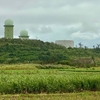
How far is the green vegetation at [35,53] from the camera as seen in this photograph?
69812 millimetres

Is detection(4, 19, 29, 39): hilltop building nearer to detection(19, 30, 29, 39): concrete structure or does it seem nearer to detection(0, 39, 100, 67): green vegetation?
detection(19, 30, 29, 39): concrete structure

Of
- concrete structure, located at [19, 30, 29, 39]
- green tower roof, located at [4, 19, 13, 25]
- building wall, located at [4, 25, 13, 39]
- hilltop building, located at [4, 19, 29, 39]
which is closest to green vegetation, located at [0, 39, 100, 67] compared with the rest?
concrete structure, located at [19, 30, 29, 39]

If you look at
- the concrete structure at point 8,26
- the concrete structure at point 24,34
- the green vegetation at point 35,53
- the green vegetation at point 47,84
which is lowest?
the green vegetation at point 47,84

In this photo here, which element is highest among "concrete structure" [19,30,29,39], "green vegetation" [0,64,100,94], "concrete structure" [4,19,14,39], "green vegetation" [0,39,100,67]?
"concrete structure" [4,19,14,39]

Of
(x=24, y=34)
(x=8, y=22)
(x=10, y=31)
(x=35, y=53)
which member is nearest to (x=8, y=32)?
(x=10, y=31)

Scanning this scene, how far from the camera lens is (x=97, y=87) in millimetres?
19734

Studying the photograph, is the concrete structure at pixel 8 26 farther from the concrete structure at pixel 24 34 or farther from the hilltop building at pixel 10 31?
the concrete structure at pixel 24 34

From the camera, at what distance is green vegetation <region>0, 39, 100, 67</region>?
69812 millimetres

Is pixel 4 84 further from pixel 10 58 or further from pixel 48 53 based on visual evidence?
pixel 48 53

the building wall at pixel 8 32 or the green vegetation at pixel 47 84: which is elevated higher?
the building wall at pixel 8 32

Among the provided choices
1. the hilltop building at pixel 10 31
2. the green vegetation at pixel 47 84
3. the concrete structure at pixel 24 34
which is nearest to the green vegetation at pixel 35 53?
the concrete structure at pixel 24 34

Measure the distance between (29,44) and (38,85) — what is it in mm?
70285

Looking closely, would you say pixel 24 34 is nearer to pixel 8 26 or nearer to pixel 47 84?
pixel 8 26

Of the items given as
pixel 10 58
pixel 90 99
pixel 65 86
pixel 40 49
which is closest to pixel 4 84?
pixel 65 86
